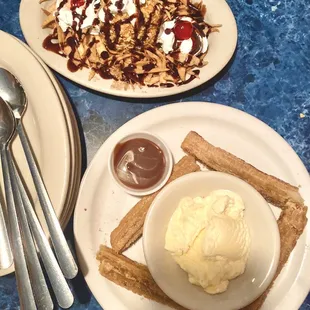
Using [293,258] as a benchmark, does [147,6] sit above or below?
above

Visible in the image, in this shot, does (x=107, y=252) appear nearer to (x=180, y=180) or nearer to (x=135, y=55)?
(x=180, y=180)

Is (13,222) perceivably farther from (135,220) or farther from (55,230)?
(135,220)

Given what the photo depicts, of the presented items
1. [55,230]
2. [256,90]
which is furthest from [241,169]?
[55,230]

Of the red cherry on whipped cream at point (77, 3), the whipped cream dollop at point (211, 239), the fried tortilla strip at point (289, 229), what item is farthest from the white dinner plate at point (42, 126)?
the fried tortilla strip at point (289, 229)

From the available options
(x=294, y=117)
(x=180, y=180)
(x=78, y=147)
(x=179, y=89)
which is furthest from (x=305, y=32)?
(x=78, y=147)

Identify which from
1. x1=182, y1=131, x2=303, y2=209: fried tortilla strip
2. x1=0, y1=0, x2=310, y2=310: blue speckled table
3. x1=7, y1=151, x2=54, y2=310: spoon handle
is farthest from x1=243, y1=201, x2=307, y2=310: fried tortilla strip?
x1=7, y1=151, x2=54, y2=310: spoon handle

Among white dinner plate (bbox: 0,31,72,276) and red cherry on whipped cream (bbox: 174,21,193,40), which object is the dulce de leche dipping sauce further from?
red cherry on whipped cream (bbox: 174,21,193,40)
